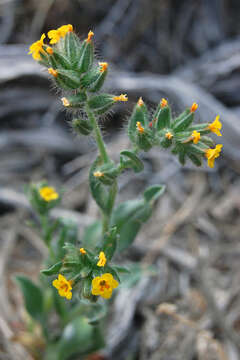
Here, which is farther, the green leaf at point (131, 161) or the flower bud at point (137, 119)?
the flower bud at point (137, 119)

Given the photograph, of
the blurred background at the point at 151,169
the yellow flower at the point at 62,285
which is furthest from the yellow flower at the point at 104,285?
the blurred background at the point at 151,169

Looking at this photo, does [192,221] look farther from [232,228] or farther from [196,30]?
[196,30]

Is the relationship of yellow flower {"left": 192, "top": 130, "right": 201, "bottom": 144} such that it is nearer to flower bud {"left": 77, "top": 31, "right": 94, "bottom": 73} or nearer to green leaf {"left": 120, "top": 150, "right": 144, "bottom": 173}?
green leaf {"left": 120, "top": 150, "right": 144, "bottom": 173}

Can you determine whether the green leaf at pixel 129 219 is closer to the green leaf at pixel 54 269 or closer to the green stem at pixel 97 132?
the green stem at pixel 97 132

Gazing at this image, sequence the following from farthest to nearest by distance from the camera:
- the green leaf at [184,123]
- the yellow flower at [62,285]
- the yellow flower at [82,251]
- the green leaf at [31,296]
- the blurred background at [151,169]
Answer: the blurred background at [151,169] → the green leaf at [31,296] → the green leaf at [184,123] → the yellow flower at [82,251] → the yellow flower at [62,285]

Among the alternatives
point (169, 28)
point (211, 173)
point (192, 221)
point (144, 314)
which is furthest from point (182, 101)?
point (144, 314)

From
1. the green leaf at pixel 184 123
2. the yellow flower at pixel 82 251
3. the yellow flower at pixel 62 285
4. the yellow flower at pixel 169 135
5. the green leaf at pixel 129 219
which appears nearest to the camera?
the yellow flower at pixel 62 285

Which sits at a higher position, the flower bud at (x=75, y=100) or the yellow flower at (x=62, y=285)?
the flower bud at (x=75, y=100)

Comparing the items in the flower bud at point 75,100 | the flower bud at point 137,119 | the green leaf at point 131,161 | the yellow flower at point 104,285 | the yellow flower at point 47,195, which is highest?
the flower bud at point 75,100
